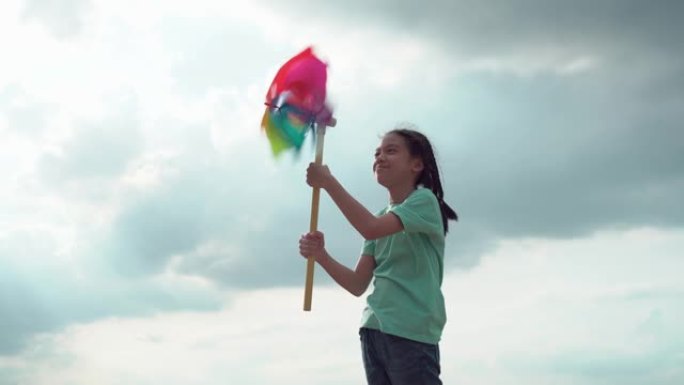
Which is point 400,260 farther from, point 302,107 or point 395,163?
point 302,107

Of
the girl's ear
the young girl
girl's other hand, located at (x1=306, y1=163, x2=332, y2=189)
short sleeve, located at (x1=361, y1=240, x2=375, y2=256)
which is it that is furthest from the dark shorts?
the girl's ear

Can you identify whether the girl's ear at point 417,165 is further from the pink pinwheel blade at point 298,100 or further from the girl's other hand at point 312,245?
the girl's other hand at point 312,245

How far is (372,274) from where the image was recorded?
535cm

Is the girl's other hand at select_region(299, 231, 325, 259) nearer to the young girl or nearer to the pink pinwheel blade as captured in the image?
the young girl

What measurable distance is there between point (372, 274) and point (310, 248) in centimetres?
44

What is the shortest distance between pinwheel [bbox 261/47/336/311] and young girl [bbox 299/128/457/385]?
207 mm

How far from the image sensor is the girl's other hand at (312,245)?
539 cm

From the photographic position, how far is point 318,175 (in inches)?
203

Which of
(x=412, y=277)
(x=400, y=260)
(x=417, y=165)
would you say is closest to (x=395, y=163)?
(x=417, y=165)

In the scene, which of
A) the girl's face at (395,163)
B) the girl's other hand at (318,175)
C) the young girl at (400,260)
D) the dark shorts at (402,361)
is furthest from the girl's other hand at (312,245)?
the dark shorts at (402,361)

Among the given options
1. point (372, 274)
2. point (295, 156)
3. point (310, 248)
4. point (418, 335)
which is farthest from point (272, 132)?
point (418, 335)

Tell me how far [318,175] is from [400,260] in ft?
2.43

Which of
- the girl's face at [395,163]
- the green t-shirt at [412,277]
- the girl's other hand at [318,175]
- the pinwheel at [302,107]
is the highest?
the pinwheel at [302,107]

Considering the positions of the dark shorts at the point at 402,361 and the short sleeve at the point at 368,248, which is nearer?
the dark shorts at the point at 402,361
